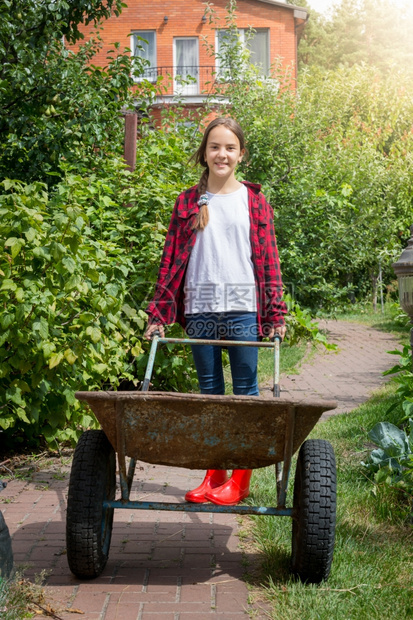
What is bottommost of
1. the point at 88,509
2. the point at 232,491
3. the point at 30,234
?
the point at 232,491

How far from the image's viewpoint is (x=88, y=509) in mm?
3090

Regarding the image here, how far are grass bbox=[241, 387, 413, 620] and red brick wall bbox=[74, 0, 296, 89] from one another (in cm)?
2407

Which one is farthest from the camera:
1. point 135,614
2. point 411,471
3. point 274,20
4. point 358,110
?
point 274,20

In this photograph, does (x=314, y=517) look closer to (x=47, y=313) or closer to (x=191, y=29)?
(x=47, y=313)

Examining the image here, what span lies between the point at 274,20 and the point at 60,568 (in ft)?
84.8

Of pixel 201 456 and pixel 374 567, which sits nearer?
pixel 201 456

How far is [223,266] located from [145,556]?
1.40 metres

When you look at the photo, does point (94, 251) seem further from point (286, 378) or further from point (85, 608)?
point (286, 378)

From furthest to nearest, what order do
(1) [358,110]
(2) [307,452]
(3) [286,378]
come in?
1. (1) [358,110]
2. (3) [286,378]
3. (2) [307,452]

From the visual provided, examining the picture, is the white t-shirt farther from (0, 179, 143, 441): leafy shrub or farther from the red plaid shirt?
(0, 179, 143, 441): leafy shrub

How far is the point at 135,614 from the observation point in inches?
114

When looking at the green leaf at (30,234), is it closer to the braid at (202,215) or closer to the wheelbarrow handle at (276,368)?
the braid at (202,215)

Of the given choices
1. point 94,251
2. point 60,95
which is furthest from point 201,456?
point 60,95

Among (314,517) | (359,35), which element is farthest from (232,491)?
(359,35)
